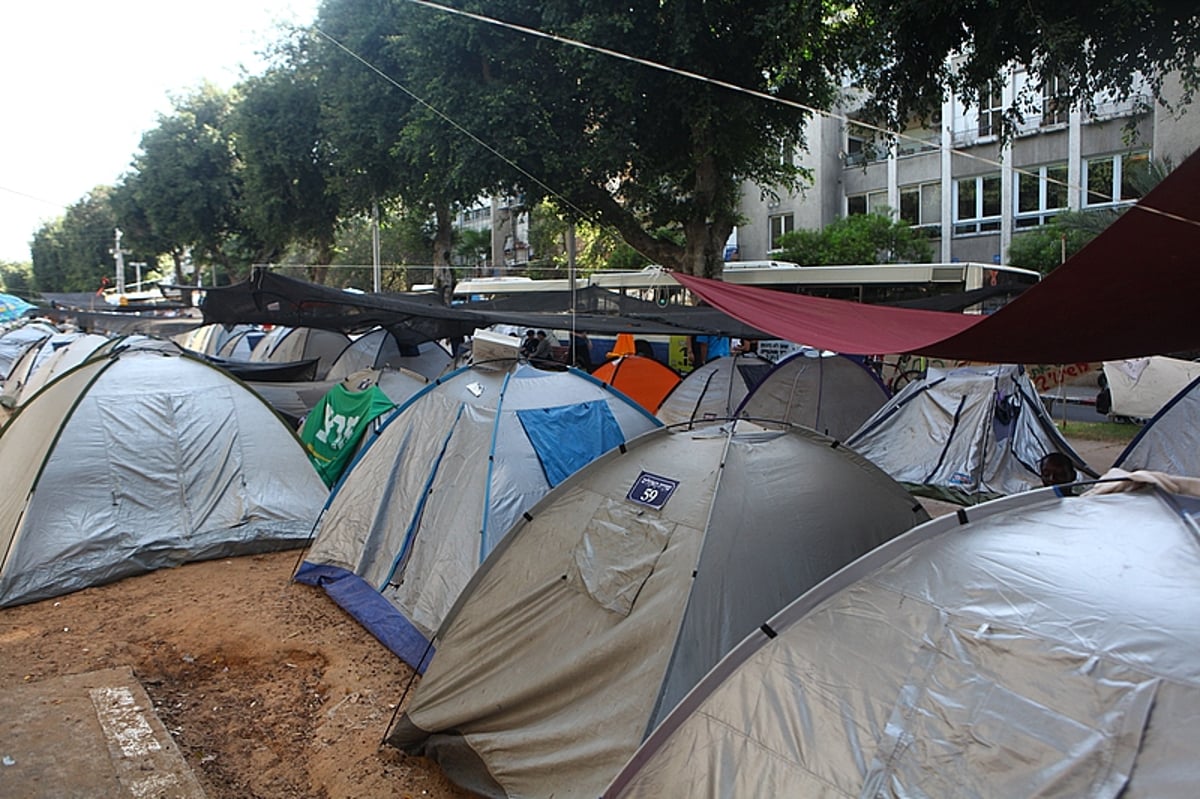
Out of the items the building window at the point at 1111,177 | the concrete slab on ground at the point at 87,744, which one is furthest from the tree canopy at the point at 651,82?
the building window at the point at 1111,177

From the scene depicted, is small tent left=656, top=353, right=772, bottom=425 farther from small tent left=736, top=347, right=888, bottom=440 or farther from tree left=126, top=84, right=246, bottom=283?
tree left=126, top=84, right=246, bottom=283

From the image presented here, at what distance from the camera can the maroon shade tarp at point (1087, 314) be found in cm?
245

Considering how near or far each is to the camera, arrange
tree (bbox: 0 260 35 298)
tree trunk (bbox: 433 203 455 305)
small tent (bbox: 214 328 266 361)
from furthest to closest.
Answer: tree (bbox: 0 260 35 298) → tree trunk (bbox: 433 203 455 305) → small tent (bbox: 214 328 266 361)

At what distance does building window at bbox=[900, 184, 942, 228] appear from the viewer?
2492 centimetres

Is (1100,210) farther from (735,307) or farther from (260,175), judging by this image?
(260,175)

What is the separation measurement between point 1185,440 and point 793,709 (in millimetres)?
6456

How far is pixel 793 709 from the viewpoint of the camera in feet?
8.62

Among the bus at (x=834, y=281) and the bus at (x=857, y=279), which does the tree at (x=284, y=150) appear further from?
the bus at (x=857, y=279)

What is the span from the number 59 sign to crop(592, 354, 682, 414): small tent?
8.13 metres

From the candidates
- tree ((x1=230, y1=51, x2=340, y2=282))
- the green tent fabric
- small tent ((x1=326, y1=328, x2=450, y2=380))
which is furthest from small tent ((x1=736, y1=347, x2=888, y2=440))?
tree ((x1=230, y1=51, x2=340, y2=282))

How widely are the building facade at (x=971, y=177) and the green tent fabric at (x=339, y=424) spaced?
13959mm

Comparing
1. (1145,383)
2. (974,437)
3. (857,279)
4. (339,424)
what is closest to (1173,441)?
(974,437)

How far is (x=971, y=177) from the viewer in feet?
78.5

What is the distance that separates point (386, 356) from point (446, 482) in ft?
24.9
